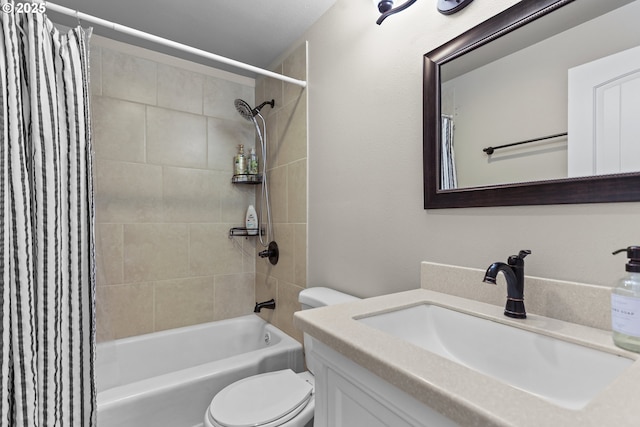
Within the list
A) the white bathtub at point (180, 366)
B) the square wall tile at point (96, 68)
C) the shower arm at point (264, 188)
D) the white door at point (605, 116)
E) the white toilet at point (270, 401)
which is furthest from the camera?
the shower arm at point (264, 188)

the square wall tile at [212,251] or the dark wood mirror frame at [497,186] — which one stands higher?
the dark wood mirror frame at [497,186]

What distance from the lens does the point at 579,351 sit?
63cm

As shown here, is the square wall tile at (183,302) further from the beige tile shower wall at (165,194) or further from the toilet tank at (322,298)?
the toilet tank at (322,298)

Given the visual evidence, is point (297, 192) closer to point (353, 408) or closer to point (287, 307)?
point (287, 307)

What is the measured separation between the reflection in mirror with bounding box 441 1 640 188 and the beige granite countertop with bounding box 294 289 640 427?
0.39m

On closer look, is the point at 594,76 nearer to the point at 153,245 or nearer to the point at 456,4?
the point at 456,4

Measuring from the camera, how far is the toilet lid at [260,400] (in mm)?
1123

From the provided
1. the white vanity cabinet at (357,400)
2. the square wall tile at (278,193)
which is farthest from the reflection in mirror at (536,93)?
the square wall tile at (278,193)

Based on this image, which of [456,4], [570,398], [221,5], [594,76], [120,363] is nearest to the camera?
[570,398]

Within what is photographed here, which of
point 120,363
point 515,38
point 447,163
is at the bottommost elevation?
point 120,363

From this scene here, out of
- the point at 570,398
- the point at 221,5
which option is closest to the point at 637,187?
the point at 570,398

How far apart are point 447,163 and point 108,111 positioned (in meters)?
1.92

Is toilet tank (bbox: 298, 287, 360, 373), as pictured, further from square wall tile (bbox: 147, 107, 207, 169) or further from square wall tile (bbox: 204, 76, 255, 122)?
square wall tile (bbox: 204, 76, 255, 122)

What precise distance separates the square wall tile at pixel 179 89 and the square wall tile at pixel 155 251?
805 millimetres
